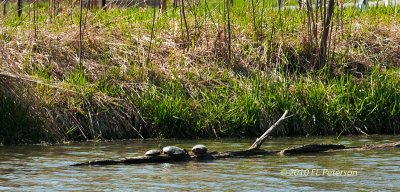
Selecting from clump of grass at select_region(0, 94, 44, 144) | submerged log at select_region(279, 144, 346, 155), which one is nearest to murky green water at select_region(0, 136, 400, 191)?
submerged log at select_region(279, 144, 346, 155)

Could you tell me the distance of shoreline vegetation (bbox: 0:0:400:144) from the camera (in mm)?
12633

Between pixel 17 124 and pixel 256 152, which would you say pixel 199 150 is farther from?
pixel 17 124

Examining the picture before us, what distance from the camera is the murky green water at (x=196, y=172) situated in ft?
28.5

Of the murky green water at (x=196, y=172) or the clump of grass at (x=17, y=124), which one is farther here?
the clump of grass at (x=17, y=124)

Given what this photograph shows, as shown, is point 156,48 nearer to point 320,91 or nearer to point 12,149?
point 320,91

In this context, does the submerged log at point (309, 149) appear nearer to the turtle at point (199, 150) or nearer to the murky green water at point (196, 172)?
the murky green water at point (196, 172)

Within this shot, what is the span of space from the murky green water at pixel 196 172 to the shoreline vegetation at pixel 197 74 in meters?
1.03

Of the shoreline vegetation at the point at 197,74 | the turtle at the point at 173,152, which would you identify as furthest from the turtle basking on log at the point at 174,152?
the shoreline vegetation at the point at 197,74

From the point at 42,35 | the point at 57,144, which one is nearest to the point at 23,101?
the point at 57,144

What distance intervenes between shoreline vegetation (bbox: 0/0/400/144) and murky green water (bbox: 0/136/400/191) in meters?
1.03

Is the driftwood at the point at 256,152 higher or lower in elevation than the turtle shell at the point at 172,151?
lower

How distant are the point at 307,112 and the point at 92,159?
3428 mm

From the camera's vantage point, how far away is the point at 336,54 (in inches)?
577

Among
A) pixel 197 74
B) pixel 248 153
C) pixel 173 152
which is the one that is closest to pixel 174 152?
pixel 173 152
